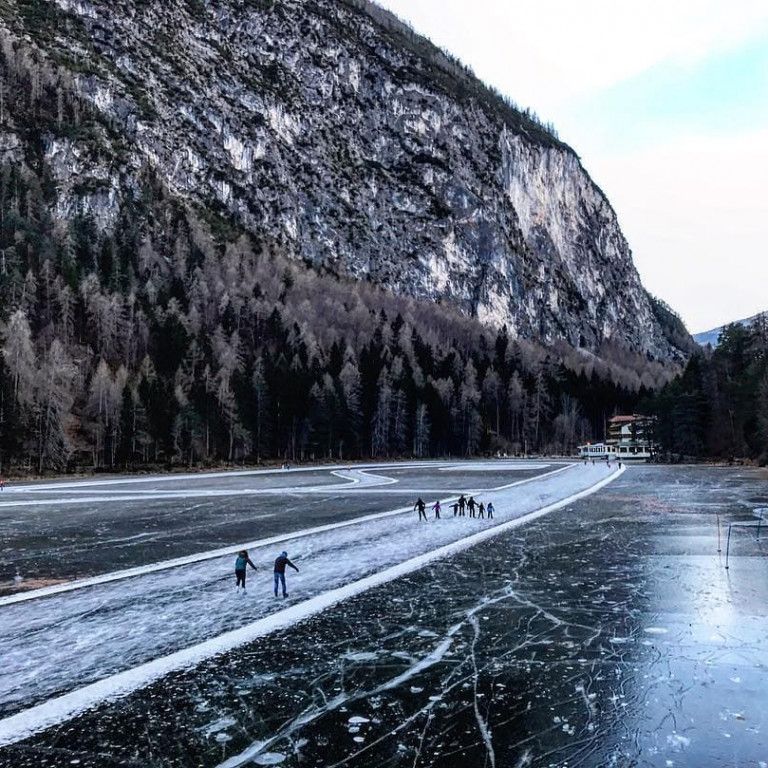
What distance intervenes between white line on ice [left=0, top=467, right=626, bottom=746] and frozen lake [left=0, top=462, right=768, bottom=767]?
0.05 meters

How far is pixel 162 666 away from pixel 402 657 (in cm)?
419

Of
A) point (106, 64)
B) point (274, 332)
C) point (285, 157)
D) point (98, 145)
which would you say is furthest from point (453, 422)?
point (106, 64)

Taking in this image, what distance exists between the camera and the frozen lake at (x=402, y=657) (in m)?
8.08

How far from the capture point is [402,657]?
11.2 meters

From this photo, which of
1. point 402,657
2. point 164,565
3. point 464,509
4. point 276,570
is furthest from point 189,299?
point 402,657

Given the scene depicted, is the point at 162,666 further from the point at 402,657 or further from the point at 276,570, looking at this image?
the point at 276,570

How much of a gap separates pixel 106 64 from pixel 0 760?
657ft

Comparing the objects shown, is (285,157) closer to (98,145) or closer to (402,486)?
(98,145)

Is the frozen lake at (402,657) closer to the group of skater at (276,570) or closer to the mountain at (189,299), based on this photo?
the group of skater at (276,570)

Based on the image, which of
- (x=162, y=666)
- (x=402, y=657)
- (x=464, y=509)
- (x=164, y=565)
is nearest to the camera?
(x=162, y=666)

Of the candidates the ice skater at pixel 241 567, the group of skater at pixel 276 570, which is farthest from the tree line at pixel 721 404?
the ice skater at pixel 241 567

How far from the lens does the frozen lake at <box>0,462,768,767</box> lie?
808 cm

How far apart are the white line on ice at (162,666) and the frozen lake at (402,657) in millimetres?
45

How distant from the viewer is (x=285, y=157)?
19612 centimetres
